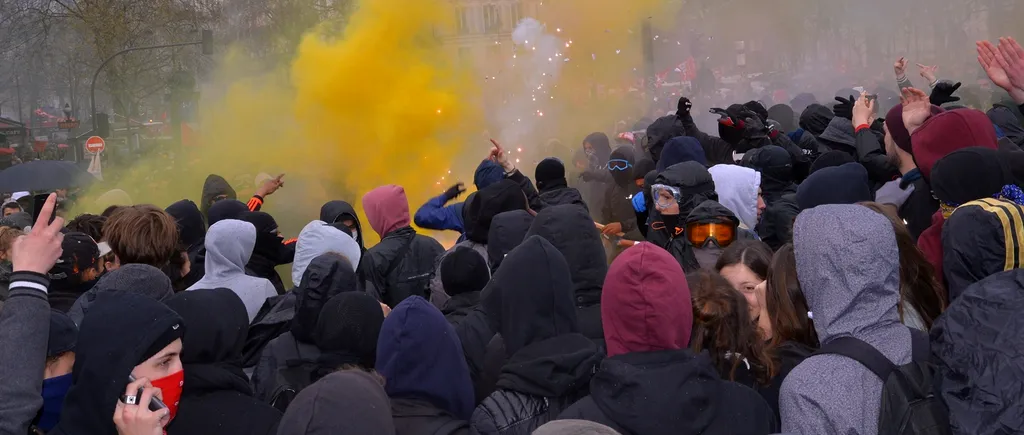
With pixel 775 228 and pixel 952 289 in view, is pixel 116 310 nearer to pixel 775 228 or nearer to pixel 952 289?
pixel 952 289

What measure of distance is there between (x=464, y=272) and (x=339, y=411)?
203 cm

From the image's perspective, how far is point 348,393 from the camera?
2896 millimetres

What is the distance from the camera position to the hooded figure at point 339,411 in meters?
2.82

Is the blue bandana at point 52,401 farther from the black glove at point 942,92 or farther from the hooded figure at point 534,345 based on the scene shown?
the black glove at point 942,92

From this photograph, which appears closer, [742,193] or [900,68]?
[742,193]

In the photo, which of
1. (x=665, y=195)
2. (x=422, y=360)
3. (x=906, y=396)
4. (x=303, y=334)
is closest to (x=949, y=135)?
(x=665, y=195)

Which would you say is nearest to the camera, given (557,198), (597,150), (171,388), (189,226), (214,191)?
(171,388)

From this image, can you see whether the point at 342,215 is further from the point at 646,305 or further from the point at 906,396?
the point at 906,396

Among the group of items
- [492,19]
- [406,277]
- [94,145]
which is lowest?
[406,277]

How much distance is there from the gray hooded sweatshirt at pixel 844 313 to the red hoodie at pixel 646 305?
428mm

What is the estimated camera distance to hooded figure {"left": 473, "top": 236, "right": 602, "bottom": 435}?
339 cm

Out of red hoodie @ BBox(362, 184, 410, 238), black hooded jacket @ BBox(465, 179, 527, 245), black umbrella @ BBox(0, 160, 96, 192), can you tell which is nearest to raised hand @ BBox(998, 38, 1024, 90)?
black hooded jacket @ BBox(465, 179, 527, 245)

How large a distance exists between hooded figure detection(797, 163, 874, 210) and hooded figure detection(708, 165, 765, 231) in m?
0.72

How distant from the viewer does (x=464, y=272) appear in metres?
4.83
